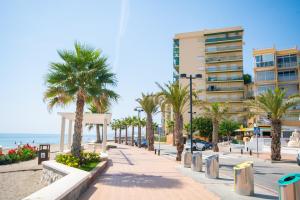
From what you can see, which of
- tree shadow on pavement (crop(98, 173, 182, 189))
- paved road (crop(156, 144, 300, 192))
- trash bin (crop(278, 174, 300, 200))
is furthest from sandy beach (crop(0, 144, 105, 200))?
trash bin (crop(278, 174, 300, 200))

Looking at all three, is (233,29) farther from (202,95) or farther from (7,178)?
(7,178)

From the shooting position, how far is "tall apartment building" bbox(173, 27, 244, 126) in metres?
75.1

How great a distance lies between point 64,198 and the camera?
6488 mm

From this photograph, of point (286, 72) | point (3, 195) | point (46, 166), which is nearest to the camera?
point (3, 195)

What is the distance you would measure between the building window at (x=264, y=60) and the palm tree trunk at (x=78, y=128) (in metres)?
52.8

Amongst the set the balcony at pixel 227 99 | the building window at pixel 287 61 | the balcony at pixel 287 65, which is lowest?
the balcony at pixel 227 99

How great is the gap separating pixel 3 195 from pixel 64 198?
22.7 feet

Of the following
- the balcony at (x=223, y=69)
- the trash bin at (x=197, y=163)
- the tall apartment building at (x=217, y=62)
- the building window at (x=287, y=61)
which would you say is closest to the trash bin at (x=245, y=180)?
the trash bin at (x=197, y=163)

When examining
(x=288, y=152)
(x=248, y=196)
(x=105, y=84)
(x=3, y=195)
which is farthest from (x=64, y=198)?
(x=288, y=152)

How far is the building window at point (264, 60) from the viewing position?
58.6 m

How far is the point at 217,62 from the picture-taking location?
77688 millimetres

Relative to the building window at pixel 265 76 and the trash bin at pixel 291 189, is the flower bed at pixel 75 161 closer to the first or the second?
the trash bin at pixel 291 189

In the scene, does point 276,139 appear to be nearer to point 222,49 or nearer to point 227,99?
point 227,99

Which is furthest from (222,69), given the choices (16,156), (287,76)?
(16,156)
